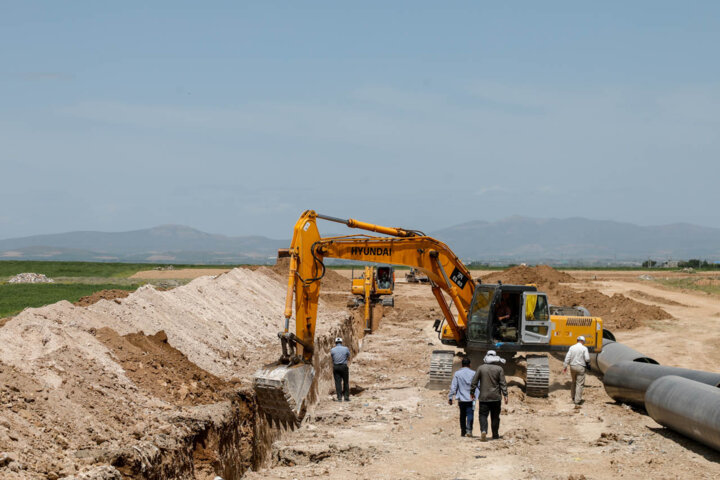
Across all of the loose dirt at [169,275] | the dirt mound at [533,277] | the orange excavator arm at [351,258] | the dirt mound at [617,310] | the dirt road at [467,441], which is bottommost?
the dirt road at [467,441]

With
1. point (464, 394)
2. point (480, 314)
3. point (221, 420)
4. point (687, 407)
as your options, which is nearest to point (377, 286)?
point (480, 314)

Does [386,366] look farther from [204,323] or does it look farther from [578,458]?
[578,458]

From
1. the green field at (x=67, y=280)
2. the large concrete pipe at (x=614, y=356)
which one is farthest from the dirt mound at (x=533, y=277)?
the large concrete pipe at (x=614, y=356)

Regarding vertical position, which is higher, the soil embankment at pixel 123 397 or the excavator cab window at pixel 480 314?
the excavator cab window at pixel 480 314

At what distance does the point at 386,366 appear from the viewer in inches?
862

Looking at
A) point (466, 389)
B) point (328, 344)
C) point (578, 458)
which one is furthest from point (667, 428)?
point (328, 344)

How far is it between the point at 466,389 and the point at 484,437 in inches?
33.7

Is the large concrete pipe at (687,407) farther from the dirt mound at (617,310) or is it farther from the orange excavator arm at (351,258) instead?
the dirt mound at (617,310)

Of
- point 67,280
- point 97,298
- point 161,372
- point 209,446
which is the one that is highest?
point 97,298

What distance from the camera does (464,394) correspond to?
41.7 feet

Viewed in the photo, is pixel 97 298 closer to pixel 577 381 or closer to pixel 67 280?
pixel 577 381

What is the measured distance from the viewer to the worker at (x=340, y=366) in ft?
53.3

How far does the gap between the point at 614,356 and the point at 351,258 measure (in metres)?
7.41

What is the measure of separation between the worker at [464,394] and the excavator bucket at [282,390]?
2.51m
